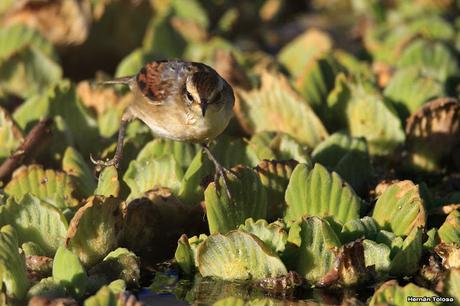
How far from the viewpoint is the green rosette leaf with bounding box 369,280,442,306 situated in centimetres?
378

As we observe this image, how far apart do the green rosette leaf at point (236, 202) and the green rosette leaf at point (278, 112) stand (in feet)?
4.11

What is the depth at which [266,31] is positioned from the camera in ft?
30.8

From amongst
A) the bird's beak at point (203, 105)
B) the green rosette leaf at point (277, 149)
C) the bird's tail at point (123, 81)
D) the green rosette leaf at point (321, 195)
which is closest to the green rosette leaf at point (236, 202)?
the green rosette leaf at point (321, 195)

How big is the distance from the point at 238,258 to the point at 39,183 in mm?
1305

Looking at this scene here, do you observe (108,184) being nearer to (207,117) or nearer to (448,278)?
(207,117)

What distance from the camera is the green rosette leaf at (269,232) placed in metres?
4.40

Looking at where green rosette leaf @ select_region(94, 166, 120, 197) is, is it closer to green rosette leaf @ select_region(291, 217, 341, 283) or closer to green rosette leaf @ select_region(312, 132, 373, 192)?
green rosette leaf @ select_region(291, 217, 341, 283)

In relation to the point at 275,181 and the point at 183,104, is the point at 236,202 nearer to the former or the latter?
the point at 275,181

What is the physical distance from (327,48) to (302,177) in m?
3.13

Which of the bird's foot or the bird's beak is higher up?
the bird's beak

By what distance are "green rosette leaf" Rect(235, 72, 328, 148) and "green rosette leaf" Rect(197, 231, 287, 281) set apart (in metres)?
1.78

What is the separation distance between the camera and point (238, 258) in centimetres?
432

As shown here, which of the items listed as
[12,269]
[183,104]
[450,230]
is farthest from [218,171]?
[12,269]

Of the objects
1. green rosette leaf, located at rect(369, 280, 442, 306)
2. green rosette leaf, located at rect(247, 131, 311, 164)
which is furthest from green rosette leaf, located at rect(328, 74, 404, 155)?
green rosette leaf, located at rect(369, 280, 442, 306)
